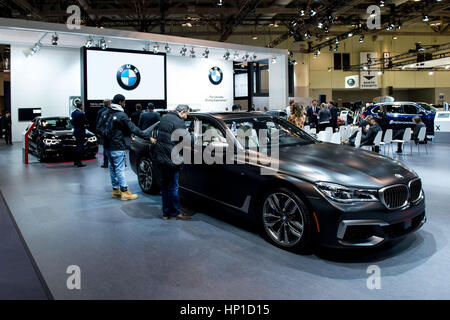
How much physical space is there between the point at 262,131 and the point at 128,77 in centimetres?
1112

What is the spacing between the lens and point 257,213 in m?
3.91

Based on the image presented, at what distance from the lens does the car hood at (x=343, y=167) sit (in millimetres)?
3346

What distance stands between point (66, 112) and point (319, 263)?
16056 mm

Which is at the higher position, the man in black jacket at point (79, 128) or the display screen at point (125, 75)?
the display screen at point (125, 75)

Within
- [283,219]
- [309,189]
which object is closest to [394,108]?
[283,219]

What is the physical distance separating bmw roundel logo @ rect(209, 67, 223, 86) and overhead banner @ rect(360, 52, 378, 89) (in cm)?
1575

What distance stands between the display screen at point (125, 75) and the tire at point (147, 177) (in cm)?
854

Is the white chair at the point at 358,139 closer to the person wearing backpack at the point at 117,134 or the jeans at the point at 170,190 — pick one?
the person wearing backpack at the point at 117,134

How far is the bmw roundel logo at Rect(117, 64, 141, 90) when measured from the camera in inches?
561

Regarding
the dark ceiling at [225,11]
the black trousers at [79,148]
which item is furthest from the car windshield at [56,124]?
the dark ceiling at [225,11]

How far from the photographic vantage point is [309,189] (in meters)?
3.33

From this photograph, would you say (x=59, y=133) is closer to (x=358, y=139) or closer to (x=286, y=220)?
(x=358, y=139)

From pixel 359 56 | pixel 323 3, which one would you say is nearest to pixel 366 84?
pixel 359 56

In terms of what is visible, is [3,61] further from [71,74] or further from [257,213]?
[257,213]
